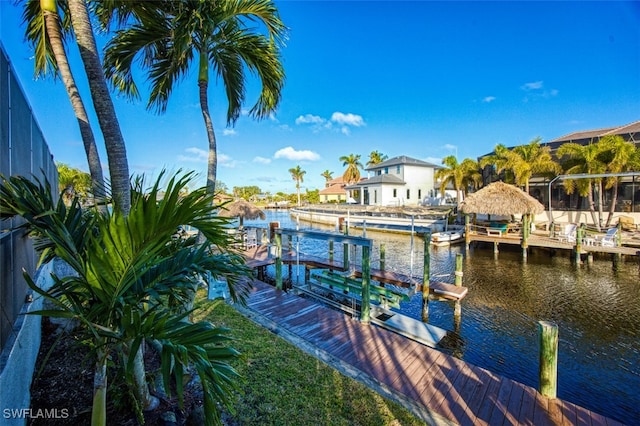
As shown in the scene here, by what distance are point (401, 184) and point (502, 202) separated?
17.8 meters

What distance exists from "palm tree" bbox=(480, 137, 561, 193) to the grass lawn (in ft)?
68.4

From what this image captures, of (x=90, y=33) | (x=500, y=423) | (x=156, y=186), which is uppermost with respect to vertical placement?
(x=90, y=33)

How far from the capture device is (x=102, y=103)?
3.16 m

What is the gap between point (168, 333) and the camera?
179cm

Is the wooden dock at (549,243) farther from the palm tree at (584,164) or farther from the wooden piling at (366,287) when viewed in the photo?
the wooden piling at (366,287)

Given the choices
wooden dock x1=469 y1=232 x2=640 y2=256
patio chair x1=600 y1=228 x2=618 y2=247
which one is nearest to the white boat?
wooden dock x1=469 y1=232 x2=640 y2=256

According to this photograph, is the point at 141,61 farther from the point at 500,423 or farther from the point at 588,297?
the point at 588,297

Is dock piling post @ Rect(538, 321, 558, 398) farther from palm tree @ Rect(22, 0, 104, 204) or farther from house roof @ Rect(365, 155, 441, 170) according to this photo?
house roof @ Rect(365, 155, 441, 170)

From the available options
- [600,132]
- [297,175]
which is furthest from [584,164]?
[297,175]

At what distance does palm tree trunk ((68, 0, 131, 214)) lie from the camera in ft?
10.3

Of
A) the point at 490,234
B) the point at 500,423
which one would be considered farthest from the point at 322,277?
the point at 490,234

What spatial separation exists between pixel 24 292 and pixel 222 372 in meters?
3.30

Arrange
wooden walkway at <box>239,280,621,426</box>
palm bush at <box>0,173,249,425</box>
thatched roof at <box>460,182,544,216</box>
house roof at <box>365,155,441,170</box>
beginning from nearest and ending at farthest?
1. palm bush at <box>0,173,249,425</box>
2. wooden walkway at <box>239,280,621,426</box>
3. thatched roof at <box>460,182,544,216</box>
4. house roof at <box>365,155,441,170</box>

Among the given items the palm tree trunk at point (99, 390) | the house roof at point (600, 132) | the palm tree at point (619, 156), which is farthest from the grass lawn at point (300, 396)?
the house roof at point (600, 132)
